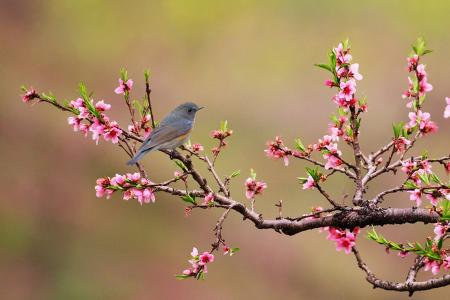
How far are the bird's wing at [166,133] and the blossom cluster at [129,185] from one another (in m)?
0.54

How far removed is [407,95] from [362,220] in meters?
1.04

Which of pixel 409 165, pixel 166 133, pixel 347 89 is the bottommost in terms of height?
pixel 409 165

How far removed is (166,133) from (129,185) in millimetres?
1125

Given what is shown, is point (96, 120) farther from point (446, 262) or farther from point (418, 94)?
point (446, 262)

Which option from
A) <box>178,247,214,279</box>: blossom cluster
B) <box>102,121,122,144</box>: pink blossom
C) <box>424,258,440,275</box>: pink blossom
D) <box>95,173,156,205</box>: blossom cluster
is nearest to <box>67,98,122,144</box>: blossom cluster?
<box>102,121,122,144</box>: pink blossom

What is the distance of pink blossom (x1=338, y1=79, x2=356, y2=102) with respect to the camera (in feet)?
13.3

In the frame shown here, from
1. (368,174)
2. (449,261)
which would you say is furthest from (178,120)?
(449,261)

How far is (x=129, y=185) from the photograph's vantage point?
4191 mm

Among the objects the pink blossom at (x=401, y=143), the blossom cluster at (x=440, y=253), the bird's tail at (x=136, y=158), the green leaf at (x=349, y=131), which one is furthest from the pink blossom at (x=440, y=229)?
the bird's tail at (x=136, y=158)

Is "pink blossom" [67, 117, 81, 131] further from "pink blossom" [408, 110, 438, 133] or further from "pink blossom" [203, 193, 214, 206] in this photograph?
"pink blossom" [408, 110, 438, 133]

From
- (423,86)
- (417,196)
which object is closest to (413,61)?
(423,86)

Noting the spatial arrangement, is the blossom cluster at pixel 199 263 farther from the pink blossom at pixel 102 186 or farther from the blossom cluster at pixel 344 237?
the blossom cluster at pixel 344 237

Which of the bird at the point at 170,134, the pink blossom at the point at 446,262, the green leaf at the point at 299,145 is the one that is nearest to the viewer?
the pink blossom at the point at 446,262

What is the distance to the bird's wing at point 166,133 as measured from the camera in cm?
492
